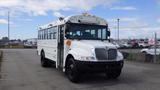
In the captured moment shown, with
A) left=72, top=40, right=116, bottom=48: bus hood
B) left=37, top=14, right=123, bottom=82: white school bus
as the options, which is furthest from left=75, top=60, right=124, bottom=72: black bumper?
left=72, top=40, right=116, bottom=48: bus hood

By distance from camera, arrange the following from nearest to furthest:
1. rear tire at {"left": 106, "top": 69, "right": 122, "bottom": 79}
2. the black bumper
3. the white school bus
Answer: the black bumper
the white school bus
rear tire at {"left": 106, "top": 69, "right": 122, "bottom": 79}

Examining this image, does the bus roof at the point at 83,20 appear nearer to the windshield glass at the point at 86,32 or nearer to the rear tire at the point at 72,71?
the windshield glass at the point at 86,32

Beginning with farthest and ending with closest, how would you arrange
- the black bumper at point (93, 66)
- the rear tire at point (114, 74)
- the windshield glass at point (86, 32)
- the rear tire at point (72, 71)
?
1. the windshield glass at point (86, 32)
2. the rear tire at point (114, 74)
3. the rear tire at point (72, 71)
4. the black bumper at point (93, 66)

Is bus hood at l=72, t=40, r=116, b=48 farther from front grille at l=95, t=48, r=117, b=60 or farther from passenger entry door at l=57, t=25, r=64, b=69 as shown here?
passenger entry door at l=57, t=25, r=64, b=69

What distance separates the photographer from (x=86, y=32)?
14.6 metres

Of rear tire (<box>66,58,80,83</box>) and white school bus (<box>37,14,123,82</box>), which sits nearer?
white school bus (<box>37,14,123,82</box>)

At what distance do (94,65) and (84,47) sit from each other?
958 millimetres

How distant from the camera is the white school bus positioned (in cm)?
1278

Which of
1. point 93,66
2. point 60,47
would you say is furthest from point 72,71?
point 60,47

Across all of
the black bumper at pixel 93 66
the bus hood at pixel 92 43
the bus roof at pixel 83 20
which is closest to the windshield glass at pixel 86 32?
the bus roof at pixel 83 20

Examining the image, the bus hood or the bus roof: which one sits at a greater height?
the bus roof

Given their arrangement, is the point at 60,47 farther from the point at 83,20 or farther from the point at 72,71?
the point at 72,71

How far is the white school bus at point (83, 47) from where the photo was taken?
503 inches

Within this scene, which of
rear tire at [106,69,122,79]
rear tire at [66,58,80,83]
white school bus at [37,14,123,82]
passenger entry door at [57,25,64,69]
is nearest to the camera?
white school bus at [37,14,123,82]
